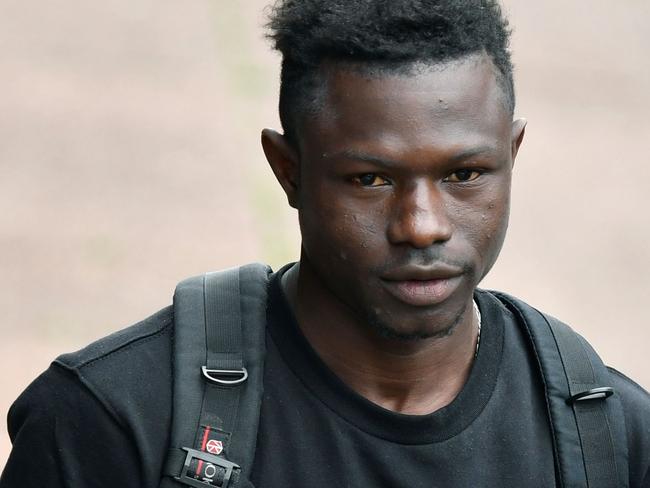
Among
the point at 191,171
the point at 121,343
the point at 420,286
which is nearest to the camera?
the point at 420,286

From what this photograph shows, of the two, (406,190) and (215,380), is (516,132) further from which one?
(215,380)

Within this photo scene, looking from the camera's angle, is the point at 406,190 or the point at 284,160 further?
the point at 284,160

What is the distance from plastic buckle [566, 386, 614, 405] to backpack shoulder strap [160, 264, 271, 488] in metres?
0.68

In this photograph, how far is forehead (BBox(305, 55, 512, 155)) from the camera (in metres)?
3.38

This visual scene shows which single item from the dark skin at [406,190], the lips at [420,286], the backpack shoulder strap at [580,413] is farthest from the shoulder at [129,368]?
the backpack shoulder strap at [580,413]

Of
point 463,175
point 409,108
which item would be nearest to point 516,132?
point 463,175

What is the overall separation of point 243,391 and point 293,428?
14cm

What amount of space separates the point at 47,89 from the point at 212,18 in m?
1.24

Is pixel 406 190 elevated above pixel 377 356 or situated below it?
above

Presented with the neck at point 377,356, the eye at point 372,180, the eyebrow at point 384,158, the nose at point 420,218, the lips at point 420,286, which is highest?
the eyebrow at point 384,158

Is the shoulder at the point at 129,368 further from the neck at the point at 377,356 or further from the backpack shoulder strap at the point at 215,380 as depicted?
the neck at the point at 377,356

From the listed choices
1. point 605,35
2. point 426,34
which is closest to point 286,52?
point 426,34

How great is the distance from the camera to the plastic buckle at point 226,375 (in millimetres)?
3420

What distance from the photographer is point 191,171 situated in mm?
8172
